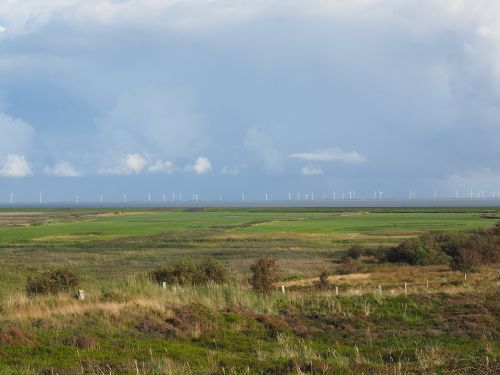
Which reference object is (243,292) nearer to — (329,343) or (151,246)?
(329,343)

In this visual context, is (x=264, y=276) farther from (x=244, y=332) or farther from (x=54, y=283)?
(x=244, y=332)

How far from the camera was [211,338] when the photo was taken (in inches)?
667

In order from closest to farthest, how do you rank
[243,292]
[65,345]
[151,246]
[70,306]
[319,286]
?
[65,345], [70,306], [243,292], [319,286], [151,246]

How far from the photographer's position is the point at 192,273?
3297 cm

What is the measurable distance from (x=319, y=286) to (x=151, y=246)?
41.8m

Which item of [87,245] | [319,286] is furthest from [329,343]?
[87,245]

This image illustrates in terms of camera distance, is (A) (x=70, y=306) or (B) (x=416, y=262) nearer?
(A) (x=70, y=306)

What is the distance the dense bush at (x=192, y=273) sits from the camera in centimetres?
3206

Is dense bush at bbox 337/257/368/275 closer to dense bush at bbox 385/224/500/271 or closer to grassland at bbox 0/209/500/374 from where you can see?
dense bush at bbox 385/224/500/271

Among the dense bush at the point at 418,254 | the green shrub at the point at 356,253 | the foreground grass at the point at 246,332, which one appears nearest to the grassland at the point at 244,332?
the foreground grass at the point at 246,332

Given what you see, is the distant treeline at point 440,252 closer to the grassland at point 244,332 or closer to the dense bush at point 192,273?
the dense bush at point 192,273

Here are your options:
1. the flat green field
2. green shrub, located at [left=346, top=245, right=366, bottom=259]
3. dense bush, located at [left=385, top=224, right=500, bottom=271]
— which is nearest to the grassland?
dense bush, located at [left=385, top=224, right=500, bottom=271]

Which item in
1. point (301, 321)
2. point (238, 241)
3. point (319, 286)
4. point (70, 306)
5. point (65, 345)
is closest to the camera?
point (65, 345)

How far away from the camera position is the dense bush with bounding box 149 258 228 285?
3206 centimetres
